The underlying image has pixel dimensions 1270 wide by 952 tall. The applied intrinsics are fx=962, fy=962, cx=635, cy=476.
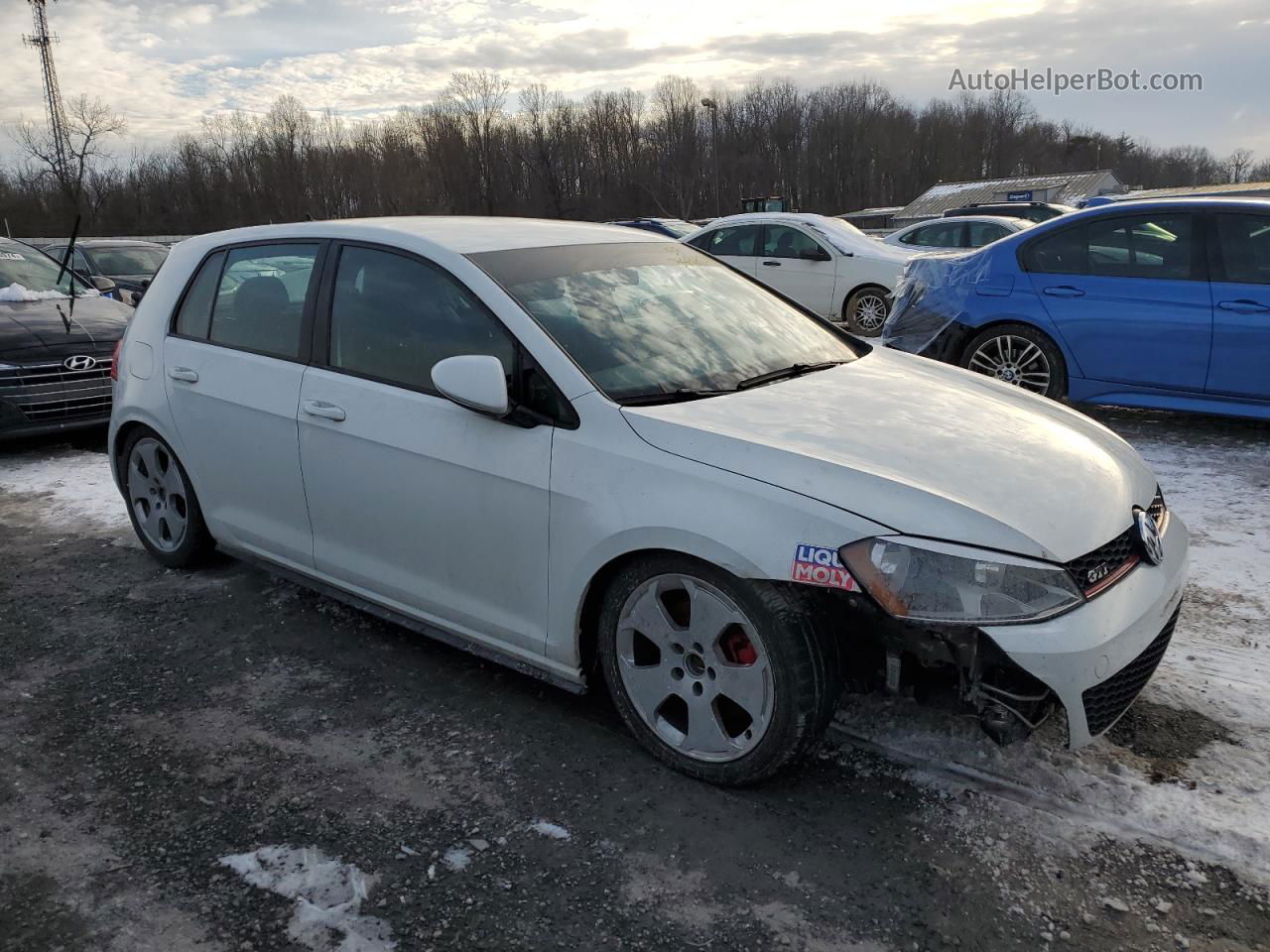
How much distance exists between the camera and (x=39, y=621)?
4.25 metres

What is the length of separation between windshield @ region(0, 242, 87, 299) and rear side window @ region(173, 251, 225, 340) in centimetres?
484

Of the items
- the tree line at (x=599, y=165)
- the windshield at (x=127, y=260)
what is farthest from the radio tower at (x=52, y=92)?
the windshield at (x=127, y=260)

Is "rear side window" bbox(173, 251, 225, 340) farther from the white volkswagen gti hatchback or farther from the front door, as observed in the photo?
the front door

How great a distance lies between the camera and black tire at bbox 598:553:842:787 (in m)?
2.55

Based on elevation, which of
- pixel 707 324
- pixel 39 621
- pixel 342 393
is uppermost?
pixel 707 324

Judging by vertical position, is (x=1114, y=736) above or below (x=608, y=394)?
below

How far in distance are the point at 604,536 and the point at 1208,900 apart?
177cm

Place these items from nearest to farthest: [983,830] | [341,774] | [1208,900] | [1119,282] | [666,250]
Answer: [1208,900] → [983,830] → [341,774] → [666,250] → [1119,282]

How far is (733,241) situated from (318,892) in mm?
11682

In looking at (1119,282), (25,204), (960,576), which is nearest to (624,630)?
(960,576)

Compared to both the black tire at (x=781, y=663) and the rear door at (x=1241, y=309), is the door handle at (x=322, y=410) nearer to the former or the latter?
the black tire at (x=781, y=663)

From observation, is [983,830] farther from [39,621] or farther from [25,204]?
[25,204]

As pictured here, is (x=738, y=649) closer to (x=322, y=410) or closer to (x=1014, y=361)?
Answer: (x=322, y=410)

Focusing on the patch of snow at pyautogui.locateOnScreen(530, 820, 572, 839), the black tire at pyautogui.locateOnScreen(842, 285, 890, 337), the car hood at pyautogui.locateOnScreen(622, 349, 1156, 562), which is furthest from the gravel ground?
the black tire at pyautogui.locateOnScreen(842, 285, 890, 337)
